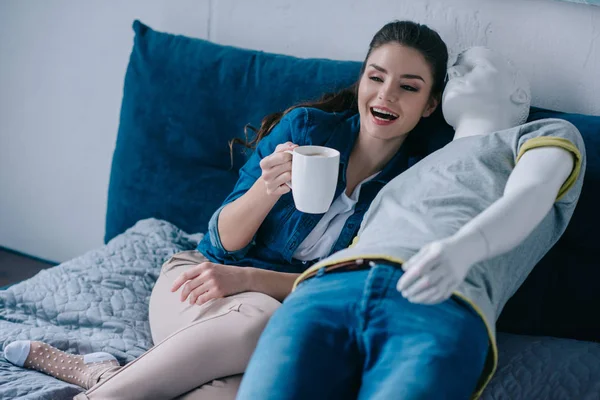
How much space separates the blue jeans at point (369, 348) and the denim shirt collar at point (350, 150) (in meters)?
0.50

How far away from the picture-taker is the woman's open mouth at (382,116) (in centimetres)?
157

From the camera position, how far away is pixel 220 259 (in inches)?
66.2

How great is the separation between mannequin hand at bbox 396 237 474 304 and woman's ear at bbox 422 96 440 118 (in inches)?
27.0

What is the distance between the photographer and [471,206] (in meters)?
1.29

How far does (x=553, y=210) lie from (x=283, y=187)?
1.71 ft

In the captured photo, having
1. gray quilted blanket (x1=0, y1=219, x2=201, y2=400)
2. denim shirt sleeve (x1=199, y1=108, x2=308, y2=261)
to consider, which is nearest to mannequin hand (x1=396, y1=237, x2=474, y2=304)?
denim shirt sleeve (x1=199, y1=108, x2=308, y2=261)

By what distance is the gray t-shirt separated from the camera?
1197 mm

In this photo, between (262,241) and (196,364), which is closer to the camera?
(196,364)

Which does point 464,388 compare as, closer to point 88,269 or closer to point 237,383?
point 237,383

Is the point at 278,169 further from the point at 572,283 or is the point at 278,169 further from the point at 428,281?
the point at 572,283

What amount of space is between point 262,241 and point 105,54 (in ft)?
3.71

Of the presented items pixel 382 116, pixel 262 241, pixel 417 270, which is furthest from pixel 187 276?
pixel 417 270

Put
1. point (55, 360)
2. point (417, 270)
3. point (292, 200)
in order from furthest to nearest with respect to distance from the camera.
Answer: point (292, 200) < point (55, 360) < point (417, 270)

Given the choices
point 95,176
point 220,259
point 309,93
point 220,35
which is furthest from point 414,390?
point 95,176
